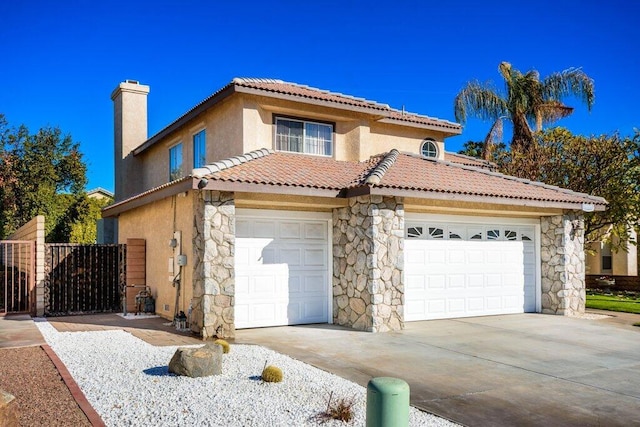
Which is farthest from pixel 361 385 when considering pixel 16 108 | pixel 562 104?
pixel 16 108

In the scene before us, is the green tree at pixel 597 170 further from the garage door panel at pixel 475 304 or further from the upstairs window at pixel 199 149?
the upstairs window at pixel 199 149

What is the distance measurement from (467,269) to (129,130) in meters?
15.1

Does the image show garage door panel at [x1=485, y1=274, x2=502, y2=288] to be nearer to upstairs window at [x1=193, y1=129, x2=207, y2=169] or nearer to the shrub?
upstairs window at [x1=193, y1=129, x2=207, y2=169]

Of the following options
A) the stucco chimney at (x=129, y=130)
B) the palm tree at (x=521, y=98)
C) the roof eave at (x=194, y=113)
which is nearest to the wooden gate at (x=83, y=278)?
the roof eave at (x=194, y=113)

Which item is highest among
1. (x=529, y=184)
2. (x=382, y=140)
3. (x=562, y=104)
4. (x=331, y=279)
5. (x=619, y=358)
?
(x=562, y=104)

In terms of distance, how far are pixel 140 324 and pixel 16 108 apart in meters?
26.5

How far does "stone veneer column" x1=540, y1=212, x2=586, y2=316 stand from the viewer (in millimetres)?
15688

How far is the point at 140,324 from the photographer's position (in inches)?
523

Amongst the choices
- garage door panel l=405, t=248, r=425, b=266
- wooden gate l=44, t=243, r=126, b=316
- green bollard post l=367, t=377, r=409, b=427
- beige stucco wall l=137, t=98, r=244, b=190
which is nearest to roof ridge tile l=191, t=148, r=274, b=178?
beige stucco wall l=137, t=98, r=244, b=190

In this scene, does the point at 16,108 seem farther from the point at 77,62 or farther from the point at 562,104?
the point at 562,104

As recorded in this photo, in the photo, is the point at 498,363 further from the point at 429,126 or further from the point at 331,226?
the point at 429,126

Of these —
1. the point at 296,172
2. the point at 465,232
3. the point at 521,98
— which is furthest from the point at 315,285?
the point at 521,98

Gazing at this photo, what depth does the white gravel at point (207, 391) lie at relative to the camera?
6039 mm

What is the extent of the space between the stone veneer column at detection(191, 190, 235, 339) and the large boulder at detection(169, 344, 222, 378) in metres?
3.43
